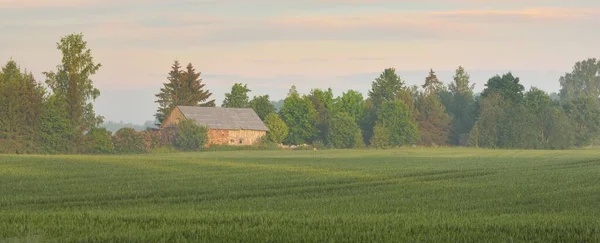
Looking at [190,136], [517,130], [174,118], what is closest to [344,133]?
[174,118]

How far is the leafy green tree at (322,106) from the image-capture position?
124688mm

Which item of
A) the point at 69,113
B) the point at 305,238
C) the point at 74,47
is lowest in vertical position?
the point at 305,238

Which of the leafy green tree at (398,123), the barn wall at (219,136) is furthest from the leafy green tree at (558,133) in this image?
the barn wall at (219,136)

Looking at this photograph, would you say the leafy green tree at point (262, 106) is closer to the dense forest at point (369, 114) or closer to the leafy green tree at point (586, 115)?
the dense forest at point (369, 114)

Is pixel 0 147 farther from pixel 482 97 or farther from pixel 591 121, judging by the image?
pixel 591 121

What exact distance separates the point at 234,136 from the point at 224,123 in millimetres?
1905

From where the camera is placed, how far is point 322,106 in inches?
5032

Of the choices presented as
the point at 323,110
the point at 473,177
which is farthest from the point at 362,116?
the point at 473,177

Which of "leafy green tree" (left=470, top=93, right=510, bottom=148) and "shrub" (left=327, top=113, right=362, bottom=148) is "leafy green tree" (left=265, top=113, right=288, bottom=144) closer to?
"shrub" (left=327, top=113, right=362, bottom=148)

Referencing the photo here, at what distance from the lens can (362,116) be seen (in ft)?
430

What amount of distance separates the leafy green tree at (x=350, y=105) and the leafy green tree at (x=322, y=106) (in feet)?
3.81

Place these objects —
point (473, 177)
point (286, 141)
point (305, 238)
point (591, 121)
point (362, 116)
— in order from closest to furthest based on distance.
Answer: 1. point (305, 238)
2. point (473, 177)
3. point (286, 141)
4. point (362, 116)
5. point (591, 121)

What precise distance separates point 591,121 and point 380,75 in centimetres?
3494

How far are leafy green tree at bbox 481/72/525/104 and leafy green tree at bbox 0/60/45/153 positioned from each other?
2440 inches
